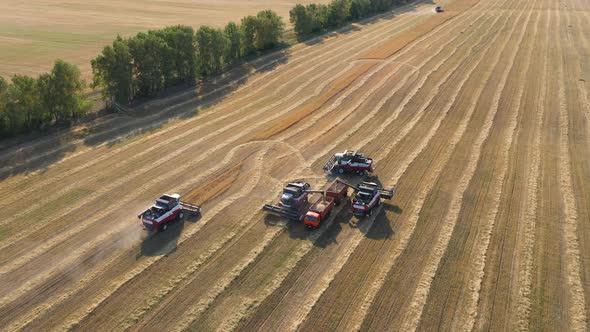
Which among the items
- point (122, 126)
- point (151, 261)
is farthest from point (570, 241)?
point (122, 126)

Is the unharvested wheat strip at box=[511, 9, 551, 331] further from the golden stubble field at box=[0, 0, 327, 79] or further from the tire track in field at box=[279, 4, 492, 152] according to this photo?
the golden stubble field at box=[0, 0, 327, 79]

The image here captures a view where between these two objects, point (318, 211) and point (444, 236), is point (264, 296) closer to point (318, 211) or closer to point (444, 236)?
point (318, 211)

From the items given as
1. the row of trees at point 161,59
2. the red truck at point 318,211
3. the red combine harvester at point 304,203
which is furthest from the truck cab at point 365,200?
the row of trees at point 161,59

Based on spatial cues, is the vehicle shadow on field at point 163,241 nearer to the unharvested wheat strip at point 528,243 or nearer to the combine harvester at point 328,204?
the combine harvester at point 328,204

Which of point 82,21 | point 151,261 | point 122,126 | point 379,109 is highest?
point 82,21

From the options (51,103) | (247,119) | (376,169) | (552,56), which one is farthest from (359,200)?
(552,56)
